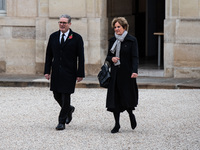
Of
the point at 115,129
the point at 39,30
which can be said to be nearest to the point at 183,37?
the point at 39,30

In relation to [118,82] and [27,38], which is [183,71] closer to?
[27,38]

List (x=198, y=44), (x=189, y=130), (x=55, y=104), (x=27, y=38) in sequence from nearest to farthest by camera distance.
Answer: (x=189, y=130) → (x=55, y=104) → (x=198, y=44) → (x=27, y=38)

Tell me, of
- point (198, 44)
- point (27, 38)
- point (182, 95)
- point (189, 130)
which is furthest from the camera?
point (27, 38)

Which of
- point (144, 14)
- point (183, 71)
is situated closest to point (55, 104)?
point (183, 71)

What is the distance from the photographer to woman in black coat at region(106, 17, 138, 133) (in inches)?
345

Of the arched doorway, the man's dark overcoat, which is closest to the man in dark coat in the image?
the man's dark overcoat

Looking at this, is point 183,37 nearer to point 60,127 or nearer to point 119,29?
point 119,29

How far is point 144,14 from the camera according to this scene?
20.1 meters

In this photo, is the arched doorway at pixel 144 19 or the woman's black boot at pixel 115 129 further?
the arched doorway at pixel 144 19

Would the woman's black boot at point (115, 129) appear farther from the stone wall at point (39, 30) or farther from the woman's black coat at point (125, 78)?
the stone wall at point (39, 30)

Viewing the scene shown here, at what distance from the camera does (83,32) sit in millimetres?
15250

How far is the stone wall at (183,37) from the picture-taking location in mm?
14508

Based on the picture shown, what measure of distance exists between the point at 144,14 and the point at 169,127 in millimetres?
11250

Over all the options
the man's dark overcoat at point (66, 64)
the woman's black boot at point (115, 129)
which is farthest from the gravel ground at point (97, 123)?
the man's dark overcoat at point (66, 64)
